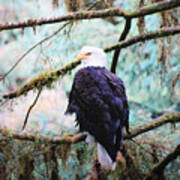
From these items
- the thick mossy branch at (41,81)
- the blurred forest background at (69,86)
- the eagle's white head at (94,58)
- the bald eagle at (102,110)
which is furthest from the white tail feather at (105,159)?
the eagle's white head at (94,58)

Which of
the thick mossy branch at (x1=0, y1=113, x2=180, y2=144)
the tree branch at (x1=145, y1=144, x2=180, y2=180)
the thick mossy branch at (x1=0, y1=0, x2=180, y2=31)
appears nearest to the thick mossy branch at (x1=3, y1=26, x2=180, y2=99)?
the thick mossy branch at (x1=0, y1=0, x2=180, y2=31)

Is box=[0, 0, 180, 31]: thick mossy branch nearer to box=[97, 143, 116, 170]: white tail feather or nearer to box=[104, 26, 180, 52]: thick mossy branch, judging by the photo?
box=[104, 26, 180, 52]: thick mossy branch

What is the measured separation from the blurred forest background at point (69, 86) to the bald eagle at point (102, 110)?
17 cm

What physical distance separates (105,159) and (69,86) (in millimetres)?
4209

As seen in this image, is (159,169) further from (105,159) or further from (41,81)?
(41,81)

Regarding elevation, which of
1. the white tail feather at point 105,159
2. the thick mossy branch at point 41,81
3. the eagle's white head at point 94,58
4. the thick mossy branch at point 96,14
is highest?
the thick mossy branch at point 96,14

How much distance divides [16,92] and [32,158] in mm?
577

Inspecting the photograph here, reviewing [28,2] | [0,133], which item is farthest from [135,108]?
[28,2]

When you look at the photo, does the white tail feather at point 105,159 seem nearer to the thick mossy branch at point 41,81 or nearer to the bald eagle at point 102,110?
the bald eagle at point 102,110

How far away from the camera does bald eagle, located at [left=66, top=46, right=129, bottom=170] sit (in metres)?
2.22

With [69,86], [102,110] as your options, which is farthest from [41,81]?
[69,86]

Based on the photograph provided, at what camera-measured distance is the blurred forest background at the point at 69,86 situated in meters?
2.35

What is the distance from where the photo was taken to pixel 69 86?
6.38 meters

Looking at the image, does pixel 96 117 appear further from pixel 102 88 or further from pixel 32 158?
pixel 32 158
